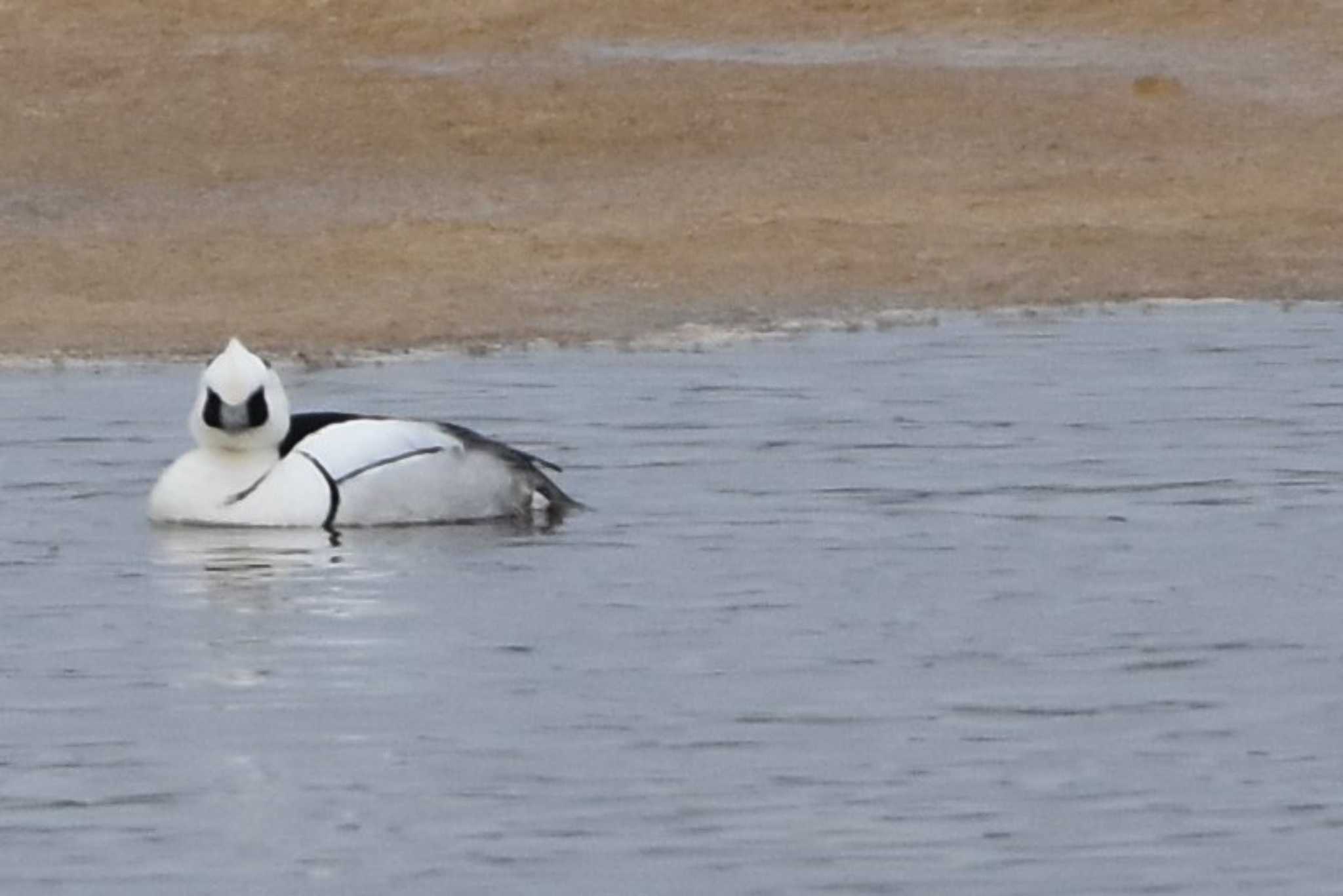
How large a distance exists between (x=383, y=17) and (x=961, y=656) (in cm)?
1915

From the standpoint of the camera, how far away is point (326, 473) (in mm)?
11359

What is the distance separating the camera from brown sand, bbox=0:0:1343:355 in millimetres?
17391

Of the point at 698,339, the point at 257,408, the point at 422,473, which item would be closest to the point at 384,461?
Answer: the point at 422,473

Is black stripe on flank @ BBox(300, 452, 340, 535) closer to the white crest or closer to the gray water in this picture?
the gray water

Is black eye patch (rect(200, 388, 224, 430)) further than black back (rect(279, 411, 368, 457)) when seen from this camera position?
No

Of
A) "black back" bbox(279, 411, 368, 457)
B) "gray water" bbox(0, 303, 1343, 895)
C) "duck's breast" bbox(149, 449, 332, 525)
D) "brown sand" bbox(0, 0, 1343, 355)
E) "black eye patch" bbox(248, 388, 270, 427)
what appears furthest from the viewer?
"brown sand" bbox(0, 0, 1343, 355)

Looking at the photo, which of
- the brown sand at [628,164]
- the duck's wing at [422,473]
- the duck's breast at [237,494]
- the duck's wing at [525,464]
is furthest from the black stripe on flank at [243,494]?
the brown sand at [628,164]

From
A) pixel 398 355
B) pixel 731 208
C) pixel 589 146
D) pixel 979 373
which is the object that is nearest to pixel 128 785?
pixel 979 373

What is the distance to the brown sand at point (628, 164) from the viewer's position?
17.4 metres

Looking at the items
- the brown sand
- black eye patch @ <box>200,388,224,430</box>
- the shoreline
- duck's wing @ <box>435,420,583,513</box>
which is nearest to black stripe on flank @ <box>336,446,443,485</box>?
duck's wing @ <box>435,420,583,513</box>

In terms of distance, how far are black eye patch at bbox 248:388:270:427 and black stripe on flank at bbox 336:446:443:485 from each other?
0.92ft

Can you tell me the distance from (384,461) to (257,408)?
1.20ft

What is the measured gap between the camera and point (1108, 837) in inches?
286

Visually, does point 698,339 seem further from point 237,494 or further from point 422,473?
point 237,494
